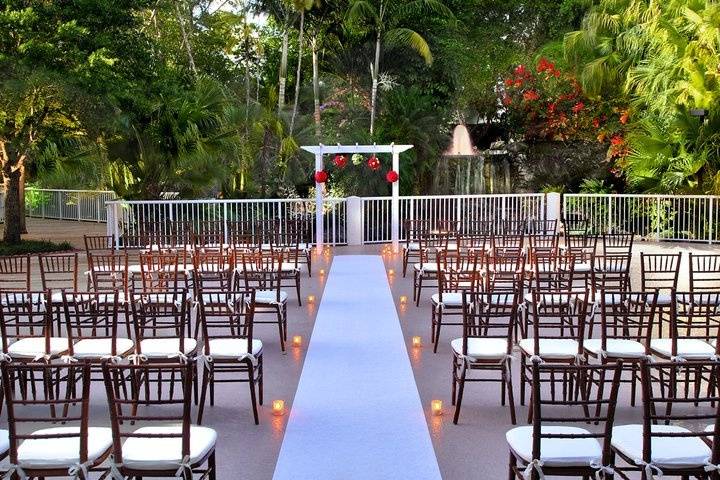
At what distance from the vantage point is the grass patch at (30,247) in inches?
723

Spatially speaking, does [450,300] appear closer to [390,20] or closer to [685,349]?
[685,349]

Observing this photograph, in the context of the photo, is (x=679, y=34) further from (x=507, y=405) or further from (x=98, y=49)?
(x=507, y=405)

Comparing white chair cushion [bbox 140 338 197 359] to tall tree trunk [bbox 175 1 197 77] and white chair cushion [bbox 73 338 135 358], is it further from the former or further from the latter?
tall tree trunk [bbox 175 1 197 77]

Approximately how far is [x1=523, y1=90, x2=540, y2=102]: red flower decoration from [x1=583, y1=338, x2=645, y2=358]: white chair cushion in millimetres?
19039

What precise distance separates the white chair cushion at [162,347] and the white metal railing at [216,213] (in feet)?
35.0

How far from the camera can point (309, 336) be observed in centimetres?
934

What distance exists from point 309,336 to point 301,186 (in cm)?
1556

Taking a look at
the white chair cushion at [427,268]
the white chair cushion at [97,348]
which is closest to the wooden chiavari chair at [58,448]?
the white chair cushion at [97,348]

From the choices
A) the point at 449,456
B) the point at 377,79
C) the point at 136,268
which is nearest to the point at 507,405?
the point at 449,456

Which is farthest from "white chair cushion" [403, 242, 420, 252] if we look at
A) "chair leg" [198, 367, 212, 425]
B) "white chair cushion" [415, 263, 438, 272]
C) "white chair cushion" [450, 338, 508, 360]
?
"chair leg" [198, 367, 212, 425]

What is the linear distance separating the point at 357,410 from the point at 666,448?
2.64 m

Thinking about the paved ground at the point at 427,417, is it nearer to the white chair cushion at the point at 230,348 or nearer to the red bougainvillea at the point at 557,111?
the white chair cushion at the point at 230,348

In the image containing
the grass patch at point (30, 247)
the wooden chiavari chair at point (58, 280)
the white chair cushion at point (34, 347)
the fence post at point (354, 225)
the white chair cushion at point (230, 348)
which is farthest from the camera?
the fence post at point (354, 225)

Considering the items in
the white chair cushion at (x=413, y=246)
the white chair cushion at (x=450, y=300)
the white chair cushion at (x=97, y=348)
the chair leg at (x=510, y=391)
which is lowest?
the chair leg at (x=510, y=391)
